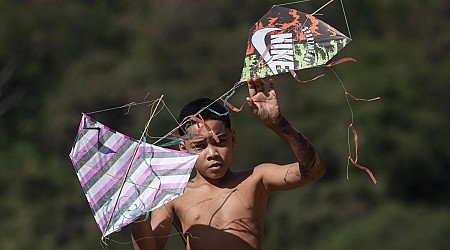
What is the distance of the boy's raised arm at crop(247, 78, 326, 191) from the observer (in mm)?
4414

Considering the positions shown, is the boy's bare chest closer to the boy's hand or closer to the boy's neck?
the boy's neck

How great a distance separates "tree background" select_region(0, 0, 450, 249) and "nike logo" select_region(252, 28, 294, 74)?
10.2 meters

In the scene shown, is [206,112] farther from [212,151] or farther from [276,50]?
[276,50]

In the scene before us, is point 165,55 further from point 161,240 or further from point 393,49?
point 161,240

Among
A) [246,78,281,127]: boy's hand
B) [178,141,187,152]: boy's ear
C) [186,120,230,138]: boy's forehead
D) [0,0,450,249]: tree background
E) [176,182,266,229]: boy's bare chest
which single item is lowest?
[0,0,450,249]: tree background

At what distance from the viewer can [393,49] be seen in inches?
750

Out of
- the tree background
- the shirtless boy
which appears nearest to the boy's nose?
the shirtless boy

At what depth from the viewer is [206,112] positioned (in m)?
4.75

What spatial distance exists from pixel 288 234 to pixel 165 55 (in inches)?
198

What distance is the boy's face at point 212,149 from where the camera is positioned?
4.68 metres

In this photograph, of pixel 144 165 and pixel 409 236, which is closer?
pixel 144 165

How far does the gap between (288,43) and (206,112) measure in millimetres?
397

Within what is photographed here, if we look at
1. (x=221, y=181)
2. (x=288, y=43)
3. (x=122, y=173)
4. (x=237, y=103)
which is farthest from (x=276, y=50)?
(x=237, y=103)

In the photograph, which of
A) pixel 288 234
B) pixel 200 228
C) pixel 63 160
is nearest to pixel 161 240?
pixel 200 228
